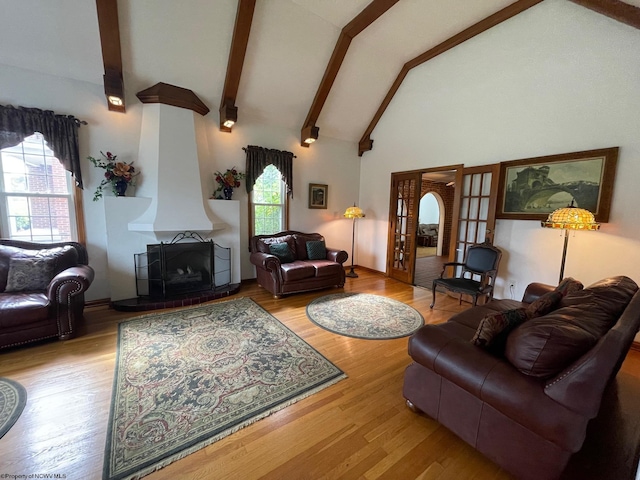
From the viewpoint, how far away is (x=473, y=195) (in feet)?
13.6

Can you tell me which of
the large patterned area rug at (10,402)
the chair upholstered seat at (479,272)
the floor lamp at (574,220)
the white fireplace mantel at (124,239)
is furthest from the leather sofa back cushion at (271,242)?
the floor lamp at (574,220)

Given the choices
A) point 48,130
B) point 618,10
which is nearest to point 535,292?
point 618,10

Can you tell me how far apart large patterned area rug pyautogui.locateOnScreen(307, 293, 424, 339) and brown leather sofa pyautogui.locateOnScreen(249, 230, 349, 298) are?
1.26 ft

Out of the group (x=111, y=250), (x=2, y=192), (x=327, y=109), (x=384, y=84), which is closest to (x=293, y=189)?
(x=327, y=109)

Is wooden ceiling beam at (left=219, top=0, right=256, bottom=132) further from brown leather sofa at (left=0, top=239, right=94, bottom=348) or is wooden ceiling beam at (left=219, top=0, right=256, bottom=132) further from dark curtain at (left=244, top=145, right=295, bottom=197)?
brown leather sofa at (left=0, top=239, right=94, bottom=348)

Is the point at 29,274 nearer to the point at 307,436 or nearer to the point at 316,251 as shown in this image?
the point at 307,436

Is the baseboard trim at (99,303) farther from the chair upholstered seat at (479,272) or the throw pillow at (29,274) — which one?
the chair upholstered seat at (479,272)

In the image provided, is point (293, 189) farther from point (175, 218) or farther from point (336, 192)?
point (175, 218)

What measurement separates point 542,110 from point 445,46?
1.86m

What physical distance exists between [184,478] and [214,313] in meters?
2.22

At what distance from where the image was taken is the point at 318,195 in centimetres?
556

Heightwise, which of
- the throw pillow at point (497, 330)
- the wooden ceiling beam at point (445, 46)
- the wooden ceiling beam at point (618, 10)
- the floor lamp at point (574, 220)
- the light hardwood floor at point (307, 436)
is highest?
the wooden ceiling beam at point (445, 46)

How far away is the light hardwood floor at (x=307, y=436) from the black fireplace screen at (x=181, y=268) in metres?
1.48

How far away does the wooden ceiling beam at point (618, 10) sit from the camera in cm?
249
